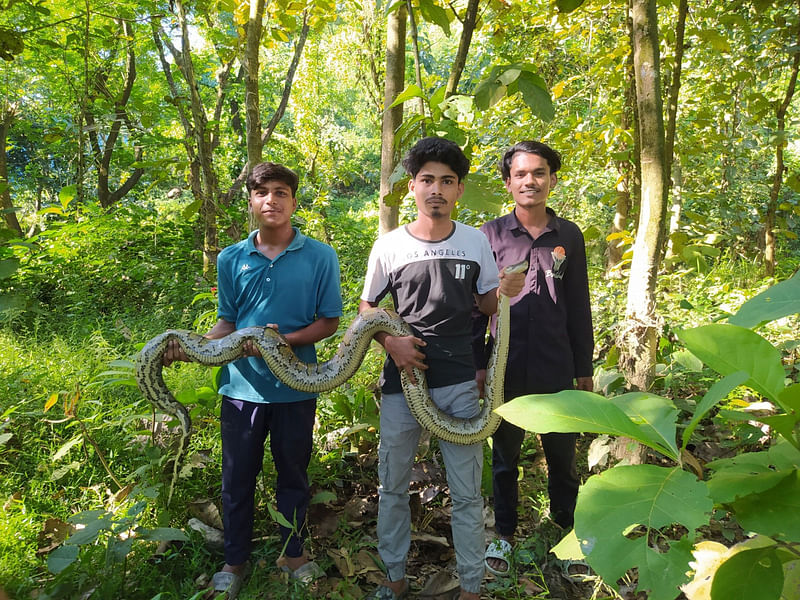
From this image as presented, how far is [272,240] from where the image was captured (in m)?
2.85

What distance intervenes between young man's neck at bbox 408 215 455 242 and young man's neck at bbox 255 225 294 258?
2.41 ft

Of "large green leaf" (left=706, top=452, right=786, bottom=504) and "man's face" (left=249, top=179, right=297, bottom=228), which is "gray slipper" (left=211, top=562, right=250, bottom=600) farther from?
"large green leaf" (left=706, top=452, right=786, bottom=504)

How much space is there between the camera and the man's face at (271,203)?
9.03 feet

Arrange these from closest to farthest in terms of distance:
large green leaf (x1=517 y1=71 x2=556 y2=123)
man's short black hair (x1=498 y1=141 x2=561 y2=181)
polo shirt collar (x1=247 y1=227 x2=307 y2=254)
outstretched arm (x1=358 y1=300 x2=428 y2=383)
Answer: outstretched arm (x1=358 y1=300 x2=428 y2=383), large green leaf (x1=517 y1=71 x2=556 y2=123), polo shirt collar (x1=247 y1=227 x2=307 y2=254), man's short black hair (x1=498 y1=141 x2=561 y2=181)

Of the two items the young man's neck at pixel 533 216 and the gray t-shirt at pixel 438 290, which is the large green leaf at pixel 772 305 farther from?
the young man's neck at pixel 533 216

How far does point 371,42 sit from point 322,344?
→ 577 cm

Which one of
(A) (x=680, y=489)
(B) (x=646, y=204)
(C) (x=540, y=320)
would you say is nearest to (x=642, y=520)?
(A) (x=680, y=489)

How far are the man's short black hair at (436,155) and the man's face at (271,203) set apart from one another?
28.3 inches

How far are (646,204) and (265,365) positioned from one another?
2.21 metres

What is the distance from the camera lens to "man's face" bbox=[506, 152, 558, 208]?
289 cm

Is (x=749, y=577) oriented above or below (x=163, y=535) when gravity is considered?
above

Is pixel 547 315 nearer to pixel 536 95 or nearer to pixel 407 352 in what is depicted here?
pixel 407 352

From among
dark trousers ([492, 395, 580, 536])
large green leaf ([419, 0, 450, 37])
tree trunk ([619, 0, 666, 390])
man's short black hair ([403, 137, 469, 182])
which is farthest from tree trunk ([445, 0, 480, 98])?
dark trousers ([492, 395, 580, 536])

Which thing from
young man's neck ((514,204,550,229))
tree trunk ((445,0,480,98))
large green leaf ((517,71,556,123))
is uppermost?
tree trunk ((445,0,480,98))
